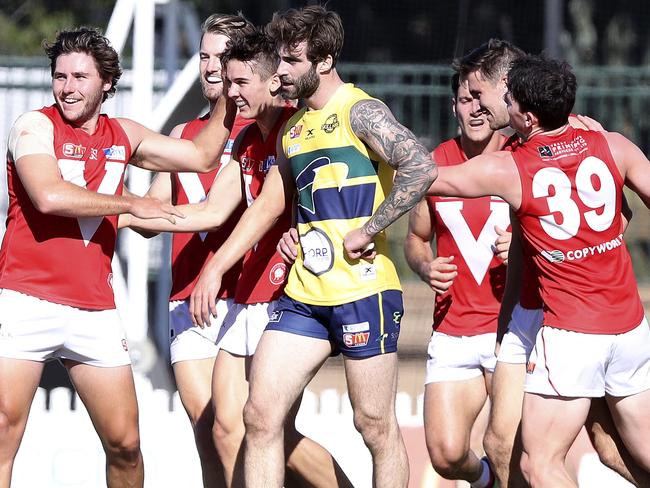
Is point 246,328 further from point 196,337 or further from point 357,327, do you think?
point 357,327

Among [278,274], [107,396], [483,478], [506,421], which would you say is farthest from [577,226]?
[107,396]

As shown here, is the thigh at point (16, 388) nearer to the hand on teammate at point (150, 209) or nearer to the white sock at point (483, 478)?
the hand on teammate at point (150, 209)

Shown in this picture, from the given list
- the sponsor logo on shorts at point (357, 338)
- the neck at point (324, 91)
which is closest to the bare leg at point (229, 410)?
the sponsor logo on shorts at point (357, 338)

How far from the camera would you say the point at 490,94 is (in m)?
6.05

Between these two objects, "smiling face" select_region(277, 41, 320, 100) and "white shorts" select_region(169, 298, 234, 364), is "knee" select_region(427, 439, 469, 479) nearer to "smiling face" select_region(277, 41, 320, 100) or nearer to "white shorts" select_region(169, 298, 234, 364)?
"white shorts" select_region(169, 298, 234, 364)

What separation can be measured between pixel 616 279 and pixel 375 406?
116 cm

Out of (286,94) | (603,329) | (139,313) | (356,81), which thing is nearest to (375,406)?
(603,329)

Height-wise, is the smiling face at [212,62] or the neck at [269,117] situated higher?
the smiling face at [212,62]

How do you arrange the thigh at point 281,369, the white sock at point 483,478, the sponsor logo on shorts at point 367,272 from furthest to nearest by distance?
1. the white sock at point 483,478
2. the sponsor logo on shorts at point 367,272
3. the thigh at point 281,369

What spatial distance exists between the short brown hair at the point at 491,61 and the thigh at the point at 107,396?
2215 mm

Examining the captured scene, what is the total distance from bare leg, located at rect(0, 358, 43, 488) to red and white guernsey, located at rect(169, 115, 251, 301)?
1055 mm

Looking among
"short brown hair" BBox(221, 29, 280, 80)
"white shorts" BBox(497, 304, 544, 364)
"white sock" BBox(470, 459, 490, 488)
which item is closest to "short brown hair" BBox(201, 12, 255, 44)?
"short brown hair" BBox(221, 29, 280, 80)

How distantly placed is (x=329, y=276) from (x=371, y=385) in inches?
20.0

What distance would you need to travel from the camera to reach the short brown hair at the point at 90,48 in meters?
5.75
